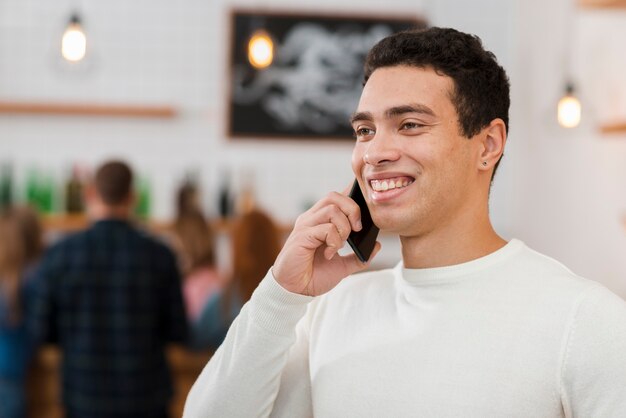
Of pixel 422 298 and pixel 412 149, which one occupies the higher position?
pixel 412 149

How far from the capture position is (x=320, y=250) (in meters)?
1.59

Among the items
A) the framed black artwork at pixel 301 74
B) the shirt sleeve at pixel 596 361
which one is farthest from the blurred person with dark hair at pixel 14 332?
the shirt sleeve at pixel 596 361

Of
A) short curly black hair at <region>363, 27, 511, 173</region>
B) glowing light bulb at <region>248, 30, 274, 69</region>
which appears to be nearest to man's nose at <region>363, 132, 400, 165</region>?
short curly black hair at <region>363, 27, 511, 173</region>

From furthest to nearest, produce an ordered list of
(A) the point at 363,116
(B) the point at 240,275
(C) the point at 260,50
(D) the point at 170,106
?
(D) the point at 170,106, (C) the point at 260,50, (B) the point at 240,275, (A) the point at 363,116

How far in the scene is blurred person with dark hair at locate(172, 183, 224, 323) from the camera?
400 centimetres

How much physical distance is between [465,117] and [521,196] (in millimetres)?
3941

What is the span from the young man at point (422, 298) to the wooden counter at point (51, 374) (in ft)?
7.11

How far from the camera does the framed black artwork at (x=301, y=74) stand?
212 inches

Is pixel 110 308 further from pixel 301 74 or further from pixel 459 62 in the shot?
pixel 301 74

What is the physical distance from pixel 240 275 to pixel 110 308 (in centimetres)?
65

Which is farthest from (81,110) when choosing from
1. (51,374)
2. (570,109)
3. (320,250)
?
(320,250)

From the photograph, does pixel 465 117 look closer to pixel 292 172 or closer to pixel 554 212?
pixel 554 212

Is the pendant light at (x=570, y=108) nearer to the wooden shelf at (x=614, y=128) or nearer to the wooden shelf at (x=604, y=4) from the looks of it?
the wooden shelf at (x=614, y=128)

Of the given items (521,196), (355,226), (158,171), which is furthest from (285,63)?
(355,226)
